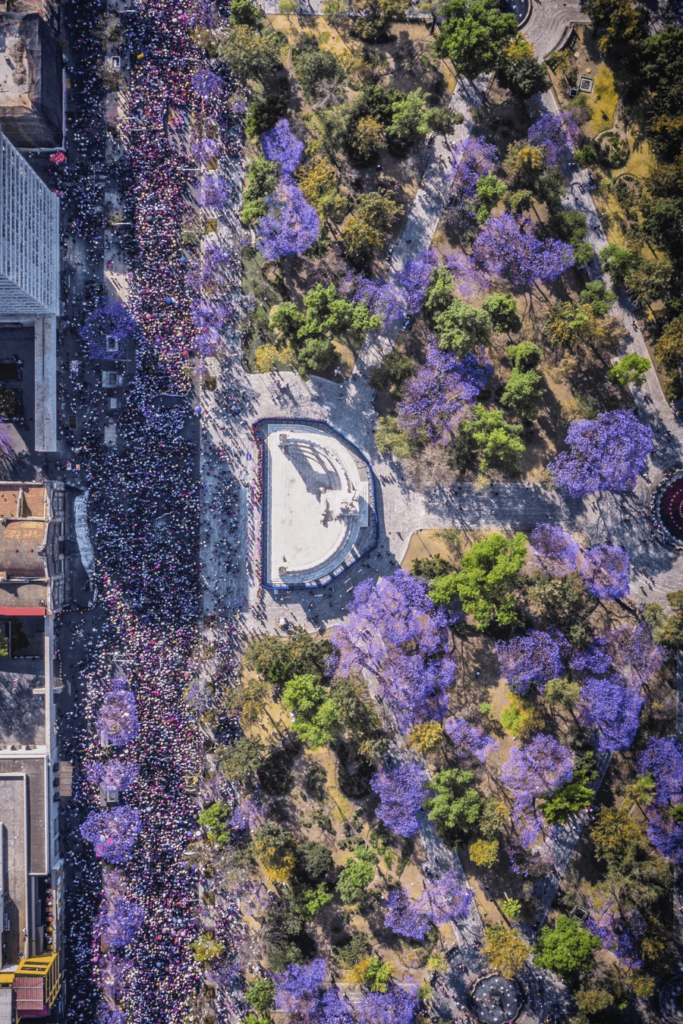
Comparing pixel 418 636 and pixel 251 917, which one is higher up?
pixel 418 636

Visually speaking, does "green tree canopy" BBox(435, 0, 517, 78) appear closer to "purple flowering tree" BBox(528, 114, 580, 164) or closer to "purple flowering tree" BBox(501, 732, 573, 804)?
"purple flowering tree" BBox(528, 114, 580, 164)

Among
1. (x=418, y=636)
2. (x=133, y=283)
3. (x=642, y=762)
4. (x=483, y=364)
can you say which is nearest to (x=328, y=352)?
(x=483, y=364)

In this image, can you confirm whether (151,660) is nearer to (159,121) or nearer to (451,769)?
(451,769)

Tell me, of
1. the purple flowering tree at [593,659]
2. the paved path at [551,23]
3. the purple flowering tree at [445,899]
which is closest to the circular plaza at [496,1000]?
the purple flowering tree at [445,899]

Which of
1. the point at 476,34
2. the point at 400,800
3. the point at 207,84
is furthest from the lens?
the point at 207,84

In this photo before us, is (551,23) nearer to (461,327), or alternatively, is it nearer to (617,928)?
(461,327)

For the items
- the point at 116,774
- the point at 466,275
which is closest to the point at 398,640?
the point at 116,774

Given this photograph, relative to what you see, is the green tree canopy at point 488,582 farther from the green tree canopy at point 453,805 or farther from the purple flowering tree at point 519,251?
the purple flowering tree at point 519,251
